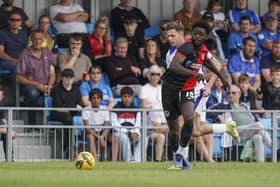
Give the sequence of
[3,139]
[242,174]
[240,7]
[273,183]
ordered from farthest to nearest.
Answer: [240,7] < [3,139] < [242,174] < [273,183]

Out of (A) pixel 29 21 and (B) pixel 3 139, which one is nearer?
(B) pixel 3 139

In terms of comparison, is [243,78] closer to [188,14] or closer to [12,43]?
[188,14]

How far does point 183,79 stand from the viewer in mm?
18656

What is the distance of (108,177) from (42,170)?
230 centimetres

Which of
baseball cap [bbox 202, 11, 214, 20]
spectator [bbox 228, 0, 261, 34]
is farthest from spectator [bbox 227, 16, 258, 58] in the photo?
baseball cap [bbox 202, 11, 214, 20]

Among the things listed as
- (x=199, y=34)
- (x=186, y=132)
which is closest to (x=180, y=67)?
(x=199, y=34)

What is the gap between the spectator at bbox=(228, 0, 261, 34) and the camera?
26484mm

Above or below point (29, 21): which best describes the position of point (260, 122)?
below

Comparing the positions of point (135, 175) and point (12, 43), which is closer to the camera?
point (135, 175)

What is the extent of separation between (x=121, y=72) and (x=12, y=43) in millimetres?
2357

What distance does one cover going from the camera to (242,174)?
56.6 ft

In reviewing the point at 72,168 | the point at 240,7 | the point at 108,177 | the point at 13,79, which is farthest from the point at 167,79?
the point at 240,7

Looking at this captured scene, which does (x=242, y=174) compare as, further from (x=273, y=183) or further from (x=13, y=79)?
(x=13, y=79)

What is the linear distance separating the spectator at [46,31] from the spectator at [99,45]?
865 mm
